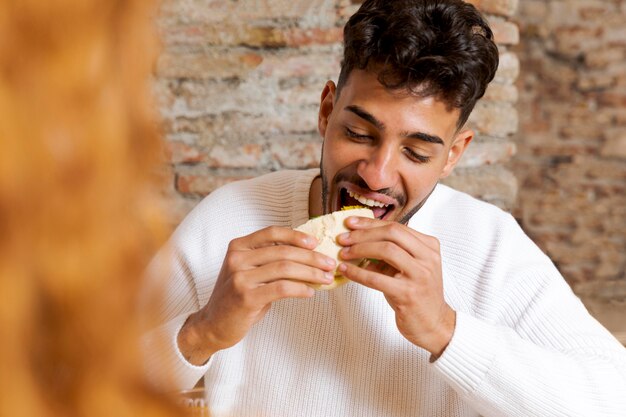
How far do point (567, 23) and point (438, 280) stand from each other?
249 cm

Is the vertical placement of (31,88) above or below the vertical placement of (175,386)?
above

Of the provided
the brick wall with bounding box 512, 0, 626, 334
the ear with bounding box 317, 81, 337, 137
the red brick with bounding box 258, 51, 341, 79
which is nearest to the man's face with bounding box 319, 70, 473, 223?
the ear with bounding box 317, 81, 337, 137

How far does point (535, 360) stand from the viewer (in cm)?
135

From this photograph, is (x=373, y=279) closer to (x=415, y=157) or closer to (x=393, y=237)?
(x=393, y=237)

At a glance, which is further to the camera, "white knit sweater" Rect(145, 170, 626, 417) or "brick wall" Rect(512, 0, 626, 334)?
"brick wall" Rect(512, 0, 626, 334)

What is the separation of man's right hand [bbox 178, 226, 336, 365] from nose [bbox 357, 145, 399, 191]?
290 millimetres

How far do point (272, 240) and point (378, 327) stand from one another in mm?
488

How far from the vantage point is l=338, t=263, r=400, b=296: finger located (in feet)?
3.92

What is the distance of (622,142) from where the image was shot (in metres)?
3.29

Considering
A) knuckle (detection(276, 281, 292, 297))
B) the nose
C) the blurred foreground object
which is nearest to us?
the blurred foreground object

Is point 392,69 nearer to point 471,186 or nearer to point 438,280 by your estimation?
point 438,280

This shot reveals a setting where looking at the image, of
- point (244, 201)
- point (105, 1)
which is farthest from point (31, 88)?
point (244, 201)

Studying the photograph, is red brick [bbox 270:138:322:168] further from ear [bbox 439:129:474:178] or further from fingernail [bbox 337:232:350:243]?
fingernail [bbox 337:232:350:243]

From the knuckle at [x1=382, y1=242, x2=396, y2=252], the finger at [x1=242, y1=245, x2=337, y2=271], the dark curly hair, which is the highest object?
the dark curly hair
